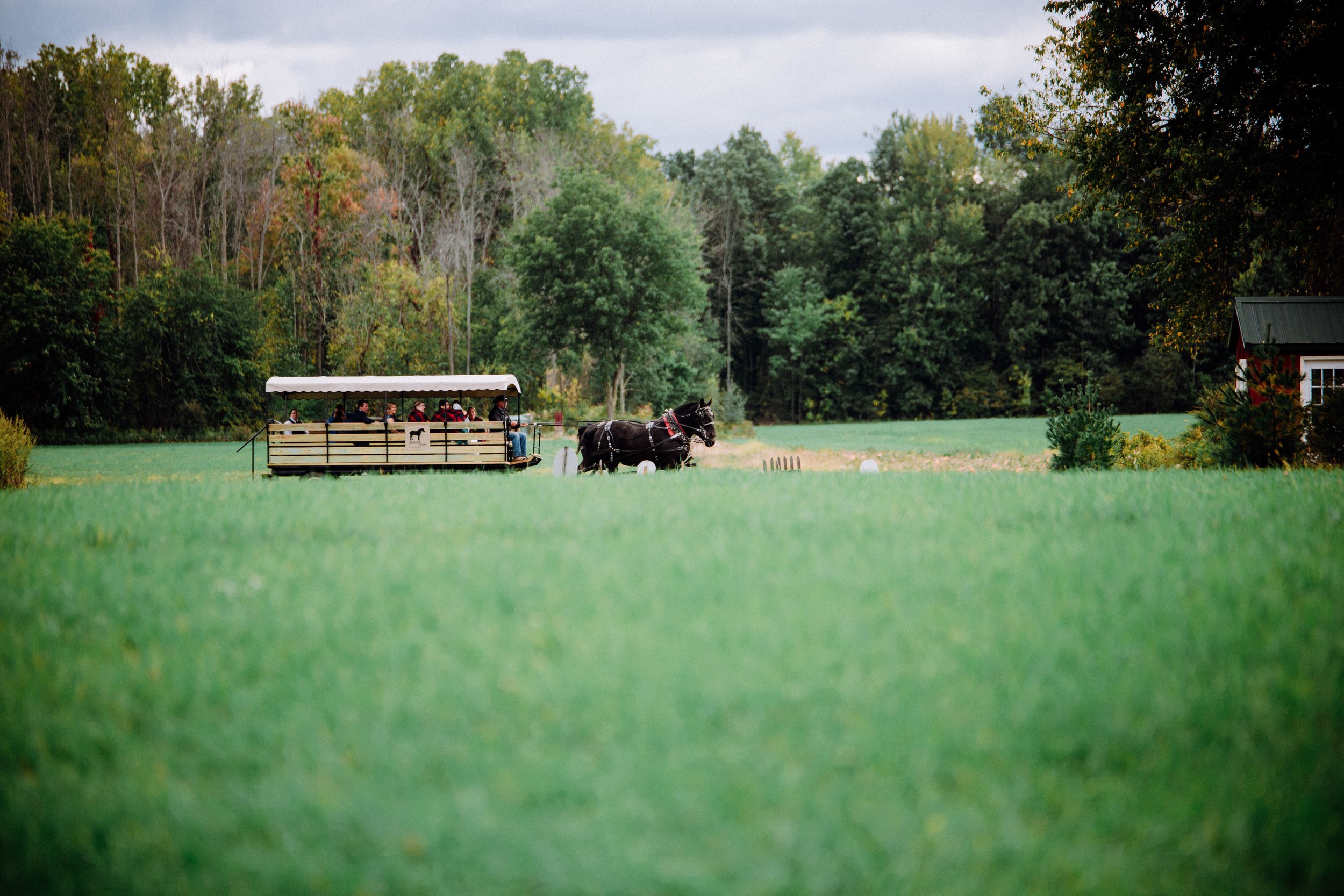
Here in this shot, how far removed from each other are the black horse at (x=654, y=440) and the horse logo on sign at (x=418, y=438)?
4500 millimetres

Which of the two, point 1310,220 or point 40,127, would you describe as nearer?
point 1310,220

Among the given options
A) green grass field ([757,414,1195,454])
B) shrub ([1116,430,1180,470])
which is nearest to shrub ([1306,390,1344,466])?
shrub ([1116,430,1180,470])

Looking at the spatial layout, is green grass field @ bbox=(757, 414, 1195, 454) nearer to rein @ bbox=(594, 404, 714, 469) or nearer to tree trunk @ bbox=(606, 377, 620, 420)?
tree trunk @ bbox=(606, 377, 620, 420)

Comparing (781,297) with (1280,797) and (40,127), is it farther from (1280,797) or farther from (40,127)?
(1280,797)

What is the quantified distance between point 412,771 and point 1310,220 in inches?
1007

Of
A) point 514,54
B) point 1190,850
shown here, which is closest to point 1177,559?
point 1190,850

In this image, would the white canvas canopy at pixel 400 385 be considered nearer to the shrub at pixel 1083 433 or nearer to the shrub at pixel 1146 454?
the shrub at pixel 1083 433

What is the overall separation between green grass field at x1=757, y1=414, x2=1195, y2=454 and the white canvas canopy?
832 inches

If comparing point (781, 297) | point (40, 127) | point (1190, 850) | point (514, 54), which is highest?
point (514, 54)

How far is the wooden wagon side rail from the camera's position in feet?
72.1

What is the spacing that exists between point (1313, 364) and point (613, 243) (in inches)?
1182

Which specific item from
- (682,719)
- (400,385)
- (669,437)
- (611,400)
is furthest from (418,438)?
(611,400)

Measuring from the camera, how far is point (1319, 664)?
4746mm

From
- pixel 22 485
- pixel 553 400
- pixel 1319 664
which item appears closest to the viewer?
pixel 1319 664
